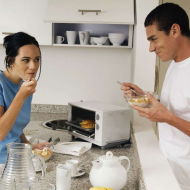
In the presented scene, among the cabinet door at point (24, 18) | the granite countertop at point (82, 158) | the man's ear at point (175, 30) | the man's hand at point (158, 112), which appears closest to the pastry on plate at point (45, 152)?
the granite countertop at point (82, 158)

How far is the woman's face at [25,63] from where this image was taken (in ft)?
5.52

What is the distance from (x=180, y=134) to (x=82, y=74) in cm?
157

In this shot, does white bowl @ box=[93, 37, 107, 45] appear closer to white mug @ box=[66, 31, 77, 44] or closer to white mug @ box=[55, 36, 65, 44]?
white mug @ box=[66, 31, 77, 44]

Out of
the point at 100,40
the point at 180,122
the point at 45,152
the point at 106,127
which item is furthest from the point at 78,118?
the point at 180,122

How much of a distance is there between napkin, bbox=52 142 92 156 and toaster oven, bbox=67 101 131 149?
91mm

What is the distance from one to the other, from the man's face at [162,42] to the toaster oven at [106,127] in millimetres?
529

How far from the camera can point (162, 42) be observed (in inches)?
62.2

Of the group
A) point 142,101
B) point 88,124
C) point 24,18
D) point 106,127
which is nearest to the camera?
point 142,101

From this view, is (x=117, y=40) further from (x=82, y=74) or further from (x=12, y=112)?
(x=12, y=112)

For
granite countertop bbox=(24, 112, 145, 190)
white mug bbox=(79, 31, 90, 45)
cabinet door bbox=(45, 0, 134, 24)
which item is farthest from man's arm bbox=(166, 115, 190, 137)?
white mug bbox=(79, 31, 90, 45)

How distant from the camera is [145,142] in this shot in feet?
6.02

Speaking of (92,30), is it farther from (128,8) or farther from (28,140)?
(28,140)

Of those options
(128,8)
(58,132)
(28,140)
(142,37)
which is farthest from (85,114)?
(128,8)

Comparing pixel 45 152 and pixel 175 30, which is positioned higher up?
pixel 175 30
